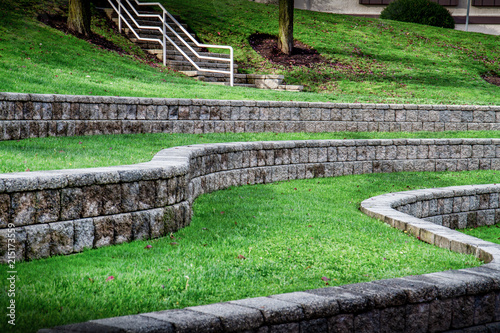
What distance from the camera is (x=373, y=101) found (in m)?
15.6

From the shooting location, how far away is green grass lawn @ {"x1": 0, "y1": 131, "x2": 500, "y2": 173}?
645 centimetres

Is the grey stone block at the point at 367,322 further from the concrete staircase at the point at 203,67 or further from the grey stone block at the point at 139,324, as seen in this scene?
the concrete staircase at the point at 203,67

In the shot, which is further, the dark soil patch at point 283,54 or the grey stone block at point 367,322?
the dark soil patch at point 283,54

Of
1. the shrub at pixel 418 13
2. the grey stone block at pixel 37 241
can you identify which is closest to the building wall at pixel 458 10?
the shrub at pixel 418 13

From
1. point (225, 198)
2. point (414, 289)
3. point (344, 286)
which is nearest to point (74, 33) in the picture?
point (225, 198)

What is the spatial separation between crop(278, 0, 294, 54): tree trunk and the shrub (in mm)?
11745

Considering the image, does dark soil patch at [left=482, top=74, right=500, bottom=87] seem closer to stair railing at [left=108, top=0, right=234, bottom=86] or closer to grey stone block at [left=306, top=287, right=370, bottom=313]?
stair railing at [left=108, top=0, right=234, bottom=86]

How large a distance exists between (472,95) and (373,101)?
14.3 ft

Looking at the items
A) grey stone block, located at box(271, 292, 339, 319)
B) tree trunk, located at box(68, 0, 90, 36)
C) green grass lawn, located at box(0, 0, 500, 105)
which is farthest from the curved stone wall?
tree trunk, located at box(68, 0, 90, 36)

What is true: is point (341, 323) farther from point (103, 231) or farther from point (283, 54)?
point (283, 54)

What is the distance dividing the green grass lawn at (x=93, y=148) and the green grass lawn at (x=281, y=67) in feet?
6.90

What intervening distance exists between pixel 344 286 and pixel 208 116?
26.3 ft

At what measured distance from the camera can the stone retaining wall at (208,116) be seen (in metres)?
9.12

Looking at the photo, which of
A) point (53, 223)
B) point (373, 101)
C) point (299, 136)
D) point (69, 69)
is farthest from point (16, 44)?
point (53, 223)
